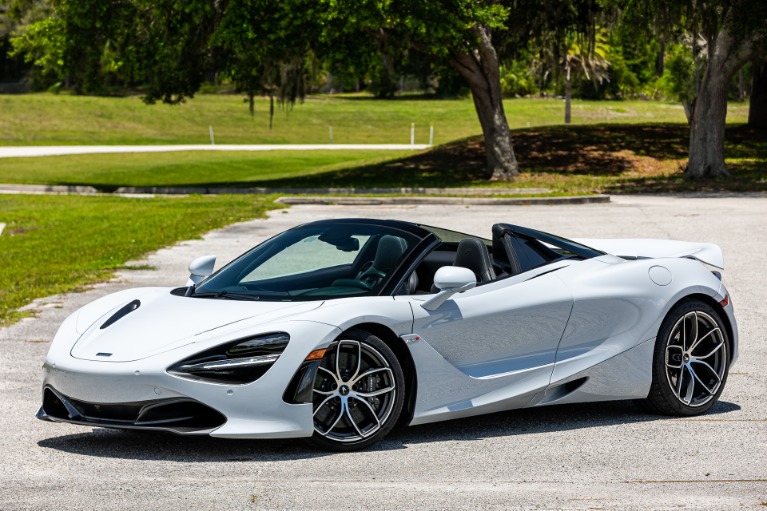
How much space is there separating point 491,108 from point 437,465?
92.1ft

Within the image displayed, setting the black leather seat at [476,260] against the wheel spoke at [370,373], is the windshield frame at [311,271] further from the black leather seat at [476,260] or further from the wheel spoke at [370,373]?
the wheel spoke at [370,373]

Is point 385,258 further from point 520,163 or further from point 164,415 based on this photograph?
point 520,163

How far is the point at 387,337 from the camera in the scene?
6.23 meters

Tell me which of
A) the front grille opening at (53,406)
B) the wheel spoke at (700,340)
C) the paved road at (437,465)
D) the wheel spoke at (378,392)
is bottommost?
the paved road at (437,465)

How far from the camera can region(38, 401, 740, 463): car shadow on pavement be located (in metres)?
6.08

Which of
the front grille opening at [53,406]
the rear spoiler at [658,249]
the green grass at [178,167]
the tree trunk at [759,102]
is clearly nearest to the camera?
the front grille opening at [53,406]

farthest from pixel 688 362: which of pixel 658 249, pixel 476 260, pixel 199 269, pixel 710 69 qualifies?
pixel 710 69

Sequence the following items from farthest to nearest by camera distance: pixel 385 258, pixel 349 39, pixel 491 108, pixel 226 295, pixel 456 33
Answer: pixel 491 108 < pixel 349 39 < pixel 456 33 < pixel 385 258 < pixel 226 295

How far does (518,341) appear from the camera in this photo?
6.66 metres

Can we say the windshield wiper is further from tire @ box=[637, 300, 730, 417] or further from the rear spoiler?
the rear spoiler

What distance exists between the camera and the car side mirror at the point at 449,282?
6.18m

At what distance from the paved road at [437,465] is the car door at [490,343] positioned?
0.26 metres

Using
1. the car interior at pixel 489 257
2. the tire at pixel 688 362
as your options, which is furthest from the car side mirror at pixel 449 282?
the tire at pixel 688 362

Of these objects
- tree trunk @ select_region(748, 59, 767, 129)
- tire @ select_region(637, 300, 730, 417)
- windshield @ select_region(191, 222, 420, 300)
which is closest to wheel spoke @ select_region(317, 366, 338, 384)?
windshield @ select_region(191, 222, 420, 300)
